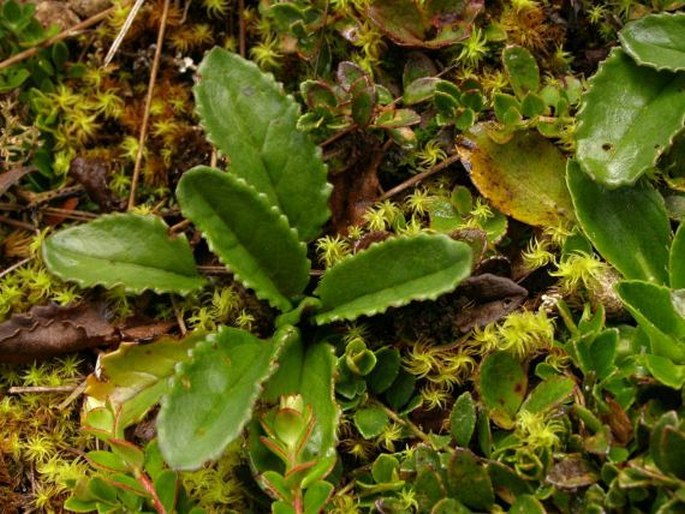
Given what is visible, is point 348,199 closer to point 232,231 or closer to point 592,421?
point 232,231

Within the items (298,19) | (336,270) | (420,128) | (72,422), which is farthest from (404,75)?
(72,422)

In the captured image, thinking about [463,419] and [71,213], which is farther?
[71,213]

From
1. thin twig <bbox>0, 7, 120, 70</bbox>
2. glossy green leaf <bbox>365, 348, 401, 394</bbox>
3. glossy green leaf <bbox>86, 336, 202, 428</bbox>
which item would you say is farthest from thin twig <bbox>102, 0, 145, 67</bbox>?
glossy green leaf <bbox>365, 348, 401, 394</bbox>

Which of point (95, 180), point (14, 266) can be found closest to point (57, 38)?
point (95, 180)

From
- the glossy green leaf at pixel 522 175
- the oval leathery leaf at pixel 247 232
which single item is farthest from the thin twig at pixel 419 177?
the oval leathery leaf at pixel 247 232

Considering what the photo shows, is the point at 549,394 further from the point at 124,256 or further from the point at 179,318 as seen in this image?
the point at 124,256
